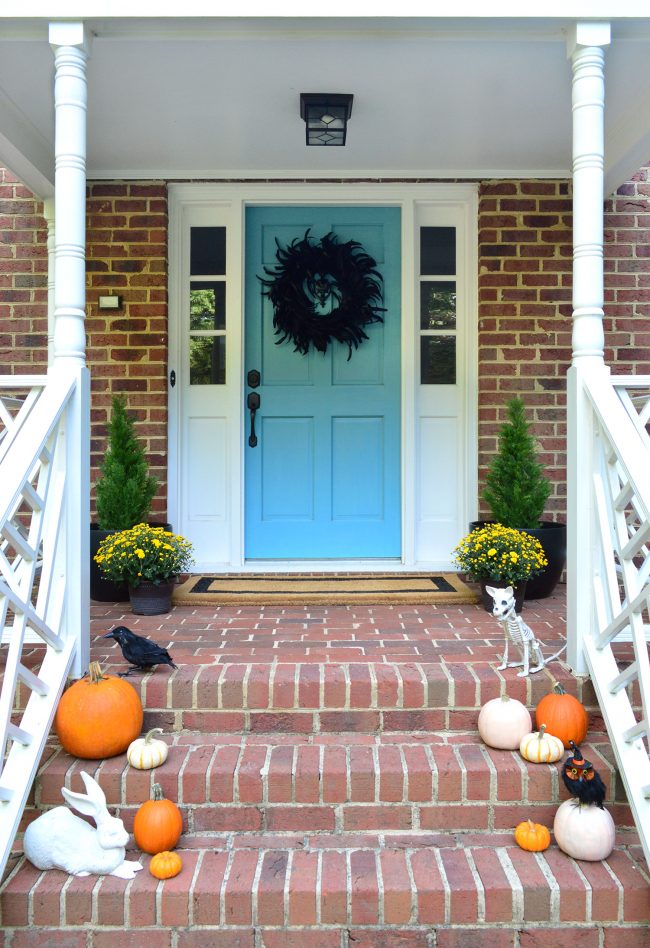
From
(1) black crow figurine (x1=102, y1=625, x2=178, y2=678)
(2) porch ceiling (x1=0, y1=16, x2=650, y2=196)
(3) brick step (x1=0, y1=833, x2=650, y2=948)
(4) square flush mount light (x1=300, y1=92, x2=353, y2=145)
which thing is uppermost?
(2) porch ceiling (x1=0, y1=16, x2=650, y2=196)

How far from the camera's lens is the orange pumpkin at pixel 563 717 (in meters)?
2.33

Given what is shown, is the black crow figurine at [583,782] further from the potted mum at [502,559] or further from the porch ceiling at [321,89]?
the porch ceiling at [321,89]

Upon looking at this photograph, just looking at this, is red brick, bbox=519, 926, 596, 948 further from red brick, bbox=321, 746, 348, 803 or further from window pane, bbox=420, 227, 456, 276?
window pane, bbox=420, 227, 456, 276

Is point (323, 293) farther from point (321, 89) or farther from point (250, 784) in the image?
point (250, 784)

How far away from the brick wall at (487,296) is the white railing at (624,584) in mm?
1457

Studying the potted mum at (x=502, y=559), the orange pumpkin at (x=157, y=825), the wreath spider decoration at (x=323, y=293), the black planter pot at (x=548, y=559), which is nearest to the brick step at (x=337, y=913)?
the orange pumpkin at (x=157, y=825)

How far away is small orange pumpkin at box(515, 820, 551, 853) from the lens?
6.86 feet

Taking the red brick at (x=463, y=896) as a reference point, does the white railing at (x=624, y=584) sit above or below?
above

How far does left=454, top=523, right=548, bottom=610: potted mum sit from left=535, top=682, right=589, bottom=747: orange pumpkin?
36.1 inches

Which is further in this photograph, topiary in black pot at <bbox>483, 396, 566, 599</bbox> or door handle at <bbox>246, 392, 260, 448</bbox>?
door handle at <bbox>246, 392, 260, 448</bbox>

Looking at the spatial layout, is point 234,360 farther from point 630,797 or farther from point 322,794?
point 630,797

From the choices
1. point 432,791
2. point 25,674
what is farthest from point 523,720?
point 25,674

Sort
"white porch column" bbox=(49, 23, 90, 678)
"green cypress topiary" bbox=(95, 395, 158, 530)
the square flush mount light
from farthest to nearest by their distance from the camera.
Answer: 1. "green cypress topiary" bbox=(95, 395, 158, 530)
2. the square flush mount light
3. "white porch column" bbox=(49, 23, 90, 678)

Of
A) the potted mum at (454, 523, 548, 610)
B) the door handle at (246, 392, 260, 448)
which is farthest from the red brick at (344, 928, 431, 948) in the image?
the door handle at (246, 392, 260, 448)
